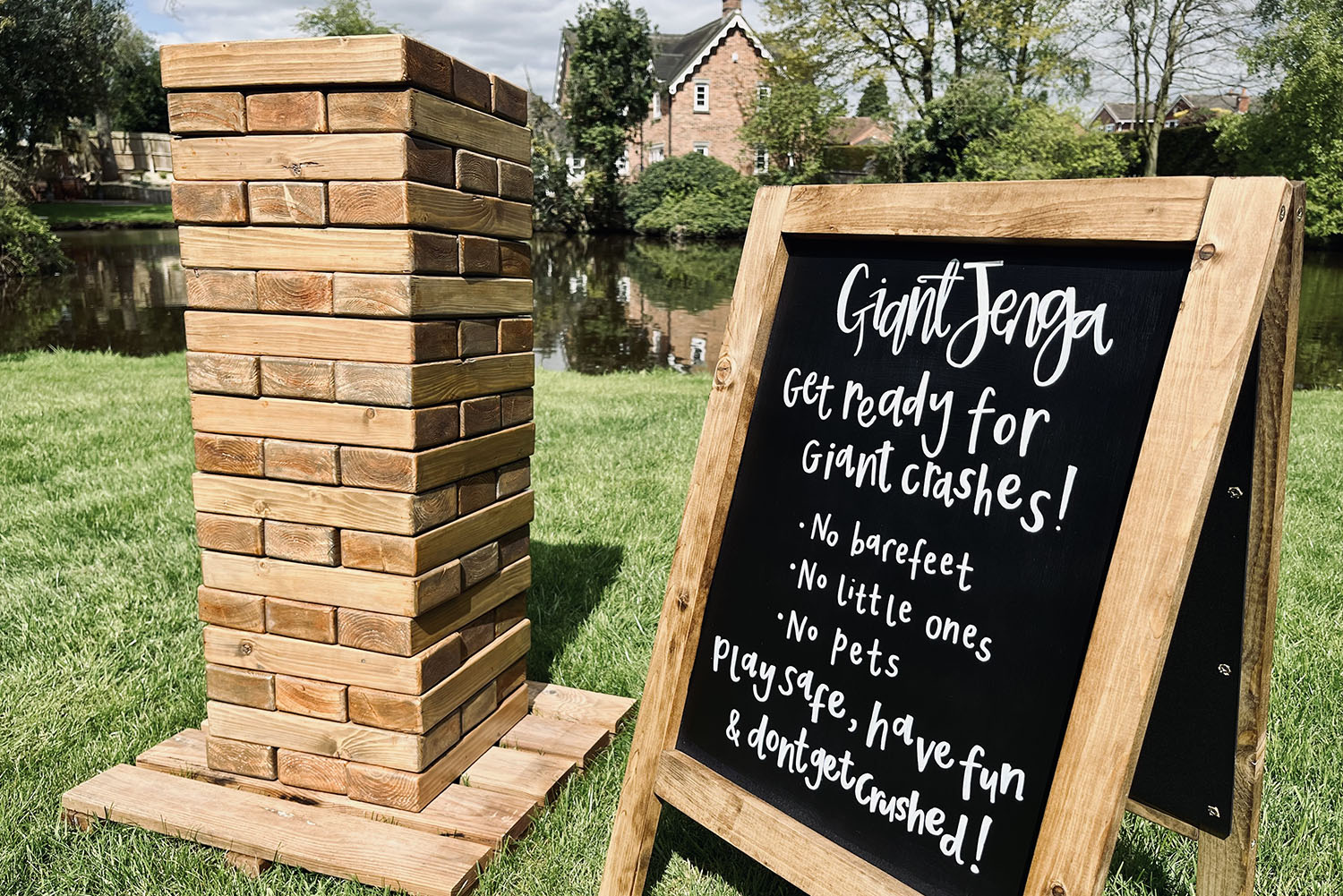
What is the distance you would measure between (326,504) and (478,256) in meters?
0.75

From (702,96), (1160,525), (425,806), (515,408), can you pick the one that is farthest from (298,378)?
(702,96)

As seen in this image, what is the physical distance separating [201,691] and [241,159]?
1897 millimetres

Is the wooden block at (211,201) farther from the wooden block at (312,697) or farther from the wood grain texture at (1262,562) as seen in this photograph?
the wood grain texture at (1262,562)

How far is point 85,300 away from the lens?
1717 cm

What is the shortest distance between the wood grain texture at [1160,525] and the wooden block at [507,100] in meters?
1.77

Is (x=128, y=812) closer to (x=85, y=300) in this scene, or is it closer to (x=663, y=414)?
(x=663, y=414)

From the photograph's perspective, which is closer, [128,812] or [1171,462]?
[1171,462]

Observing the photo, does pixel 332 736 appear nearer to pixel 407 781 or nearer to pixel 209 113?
pixel 407 781

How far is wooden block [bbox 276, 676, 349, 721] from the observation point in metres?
2.52

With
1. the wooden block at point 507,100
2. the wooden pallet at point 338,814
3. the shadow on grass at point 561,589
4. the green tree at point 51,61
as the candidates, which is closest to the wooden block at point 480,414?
the wooden block at point 507,100

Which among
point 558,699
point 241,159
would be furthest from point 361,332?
point 558,699

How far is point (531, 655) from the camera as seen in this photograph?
3645 mm

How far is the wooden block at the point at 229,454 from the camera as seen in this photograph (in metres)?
2.45

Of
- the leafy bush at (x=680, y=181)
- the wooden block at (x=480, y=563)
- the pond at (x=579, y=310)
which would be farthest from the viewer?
the leafy bush at (x=680, y=181)
